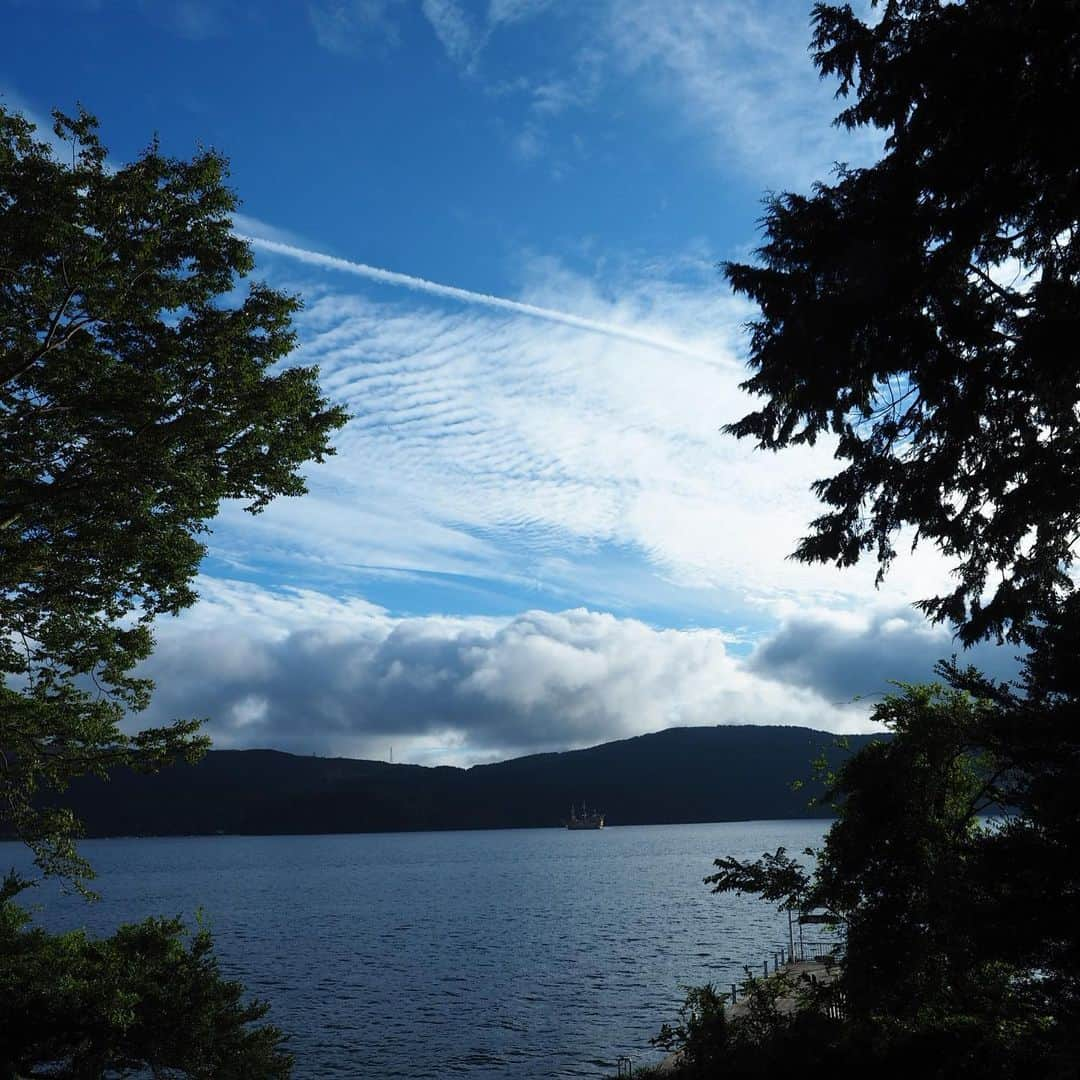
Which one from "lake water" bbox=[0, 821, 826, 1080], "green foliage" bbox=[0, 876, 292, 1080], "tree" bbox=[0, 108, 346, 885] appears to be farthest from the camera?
"lake water" bbox=[0, 821, 826, 1080]

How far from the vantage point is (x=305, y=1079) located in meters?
38.1

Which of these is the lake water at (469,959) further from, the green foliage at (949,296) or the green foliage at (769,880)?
the green foliage at (949,296)

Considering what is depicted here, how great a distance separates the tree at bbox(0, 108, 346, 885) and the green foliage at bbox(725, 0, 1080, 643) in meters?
9.55

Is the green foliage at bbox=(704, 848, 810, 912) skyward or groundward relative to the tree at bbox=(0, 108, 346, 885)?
groundward

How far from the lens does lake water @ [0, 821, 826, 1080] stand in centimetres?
4272

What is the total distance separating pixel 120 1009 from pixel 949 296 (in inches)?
899

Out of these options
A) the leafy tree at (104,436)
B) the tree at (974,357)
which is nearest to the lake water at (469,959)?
the leafy tree at (104,436)

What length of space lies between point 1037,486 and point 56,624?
17416mm

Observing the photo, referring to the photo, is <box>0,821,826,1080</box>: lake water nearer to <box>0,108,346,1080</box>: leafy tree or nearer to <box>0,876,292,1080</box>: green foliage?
<box>0,876,292,1080</box>: green foliage

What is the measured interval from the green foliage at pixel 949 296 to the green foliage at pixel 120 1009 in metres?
20.0

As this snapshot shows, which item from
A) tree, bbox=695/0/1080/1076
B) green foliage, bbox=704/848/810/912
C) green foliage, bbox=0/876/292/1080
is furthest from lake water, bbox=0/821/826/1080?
tree, bbox=695/0/1080/1076

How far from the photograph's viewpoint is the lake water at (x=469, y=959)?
4272 cm

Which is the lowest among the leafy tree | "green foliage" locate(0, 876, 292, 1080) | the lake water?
the lake water

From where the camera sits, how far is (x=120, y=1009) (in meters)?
19.4
